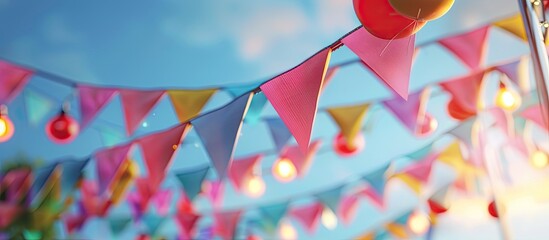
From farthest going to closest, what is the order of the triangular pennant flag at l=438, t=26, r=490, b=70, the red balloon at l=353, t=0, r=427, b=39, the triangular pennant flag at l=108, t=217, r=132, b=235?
1. the triangular pennant flag at l=108, t=217, r=132, b=235
2. the triangular pennant flag at l=438, t=26, r=490, b=70
3. the red balloon at l=353, t=0, r=427, b=39

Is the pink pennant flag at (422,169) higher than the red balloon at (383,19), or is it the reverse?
the red balloon at (383,19)

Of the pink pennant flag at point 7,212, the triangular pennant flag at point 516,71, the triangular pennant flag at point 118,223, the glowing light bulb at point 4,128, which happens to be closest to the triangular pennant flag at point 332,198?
the triangular pennant flag at point 516,71

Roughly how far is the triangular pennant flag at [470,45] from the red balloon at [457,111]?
38cm

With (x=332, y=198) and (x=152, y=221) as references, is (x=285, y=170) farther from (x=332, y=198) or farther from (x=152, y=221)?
(x=152, y=221)

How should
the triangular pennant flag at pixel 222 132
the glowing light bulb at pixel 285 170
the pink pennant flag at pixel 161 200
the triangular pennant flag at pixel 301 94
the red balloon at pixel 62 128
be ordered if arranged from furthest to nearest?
the pink pennant flag at pixel 161 200 < the glowing light bulb at pixel 285 170 < the red balloon at pixel 62 128 < the triangular pennant flag at pixel 222 132 < the triangular pennant flag at pixel 301 94

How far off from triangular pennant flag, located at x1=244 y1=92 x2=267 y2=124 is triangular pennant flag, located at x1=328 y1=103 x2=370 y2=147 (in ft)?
1.17

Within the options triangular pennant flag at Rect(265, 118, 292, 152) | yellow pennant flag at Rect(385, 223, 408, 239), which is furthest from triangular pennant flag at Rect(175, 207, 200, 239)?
yellow pennant flag at Rect(385, 223, 408, 239)

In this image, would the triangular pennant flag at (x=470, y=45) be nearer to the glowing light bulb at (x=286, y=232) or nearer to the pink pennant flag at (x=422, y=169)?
the pink pennant flag at (x=422, y=169)

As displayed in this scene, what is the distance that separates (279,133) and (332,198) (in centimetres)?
72

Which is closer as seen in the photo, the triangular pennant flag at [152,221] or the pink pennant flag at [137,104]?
the pink pennant flag at [137,104]

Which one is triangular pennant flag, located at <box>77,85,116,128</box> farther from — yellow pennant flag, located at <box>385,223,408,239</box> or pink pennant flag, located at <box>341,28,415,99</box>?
yellow pennant flag, located at <box>385,223,408,239</box>

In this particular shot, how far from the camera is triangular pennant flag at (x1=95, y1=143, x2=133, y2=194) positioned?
287 centimetres

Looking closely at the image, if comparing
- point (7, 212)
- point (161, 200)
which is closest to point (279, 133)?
point (161, 200)

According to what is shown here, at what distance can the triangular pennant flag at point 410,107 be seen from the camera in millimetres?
2729
